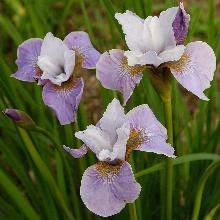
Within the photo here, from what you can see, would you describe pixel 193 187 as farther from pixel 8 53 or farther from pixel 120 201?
pixel 8 53

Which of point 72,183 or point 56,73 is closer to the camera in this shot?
Result: point 56,73


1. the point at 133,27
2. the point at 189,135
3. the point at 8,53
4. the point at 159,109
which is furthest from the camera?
the point at 8,53

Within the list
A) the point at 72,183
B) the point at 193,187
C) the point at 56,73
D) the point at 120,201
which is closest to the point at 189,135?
the point at 193,187

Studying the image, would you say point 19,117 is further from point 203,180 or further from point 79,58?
point 203,180

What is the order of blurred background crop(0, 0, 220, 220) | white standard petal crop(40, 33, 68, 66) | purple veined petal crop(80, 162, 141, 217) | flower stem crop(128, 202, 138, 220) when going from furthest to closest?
1. blurred background crop(0, 0, 220, 220)
2. white standard petal crop(40, 33, 68, 66)
3. flower stem crop(128, 202, 138, 220)
4. purple veined petal crop(80, 162, 141, 217)

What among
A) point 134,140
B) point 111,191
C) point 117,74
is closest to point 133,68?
point 117,74

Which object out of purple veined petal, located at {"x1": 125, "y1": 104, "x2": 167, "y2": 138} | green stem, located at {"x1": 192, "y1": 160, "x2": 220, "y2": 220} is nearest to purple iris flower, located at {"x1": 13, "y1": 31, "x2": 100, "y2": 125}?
purple veined petal, located at {"x1": 125, "y1": 104, "x2": 167, "y2": 138}

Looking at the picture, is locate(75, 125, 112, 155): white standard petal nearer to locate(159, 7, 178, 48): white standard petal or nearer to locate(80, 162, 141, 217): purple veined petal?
locate(80, 162, 141, 217): purple veined petal
